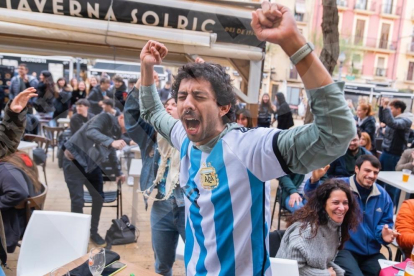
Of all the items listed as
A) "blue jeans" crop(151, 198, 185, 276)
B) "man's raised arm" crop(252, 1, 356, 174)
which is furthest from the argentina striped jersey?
"blue jeans" crop(151, 198, 185, 276)

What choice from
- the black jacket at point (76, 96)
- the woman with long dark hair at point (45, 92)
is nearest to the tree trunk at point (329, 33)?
the woman with long dark hair at point (45, 92)

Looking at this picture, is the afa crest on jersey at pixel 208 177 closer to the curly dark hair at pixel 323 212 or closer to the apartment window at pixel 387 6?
the apartment window at pixel 387 6

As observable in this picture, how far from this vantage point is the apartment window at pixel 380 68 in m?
1.35

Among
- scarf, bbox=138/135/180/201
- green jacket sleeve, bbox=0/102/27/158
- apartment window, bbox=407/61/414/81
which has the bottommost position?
scarf, bbox=138/135/180/201

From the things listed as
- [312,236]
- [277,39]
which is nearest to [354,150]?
[312,236]

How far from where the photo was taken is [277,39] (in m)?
0.56

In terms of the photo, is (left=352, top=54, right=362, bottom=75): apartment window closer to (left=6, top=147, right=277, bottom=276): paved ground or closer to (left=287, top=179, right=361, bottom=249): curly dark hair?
(left=287, top=179, right=361, bottom=249): curly dark hair

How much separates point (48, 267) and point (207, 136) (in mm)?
1440

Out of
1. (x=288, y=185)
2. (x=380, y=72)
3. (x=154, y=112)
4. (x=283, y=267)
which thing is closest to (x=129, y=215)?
(x=288, y=185)

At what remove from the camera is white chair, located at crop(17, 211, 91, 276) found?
1.79 m

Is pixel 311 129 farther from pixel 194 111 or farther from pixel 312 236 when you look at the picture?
pixel 312 236

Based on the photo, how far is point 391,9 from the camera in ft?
4.19

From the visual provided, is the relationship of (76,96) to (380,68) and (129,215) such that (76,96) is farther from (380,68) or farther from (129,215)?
(380,68)

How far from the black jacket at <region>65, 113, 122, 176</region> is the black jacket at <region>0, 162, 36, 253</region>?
45 cm
